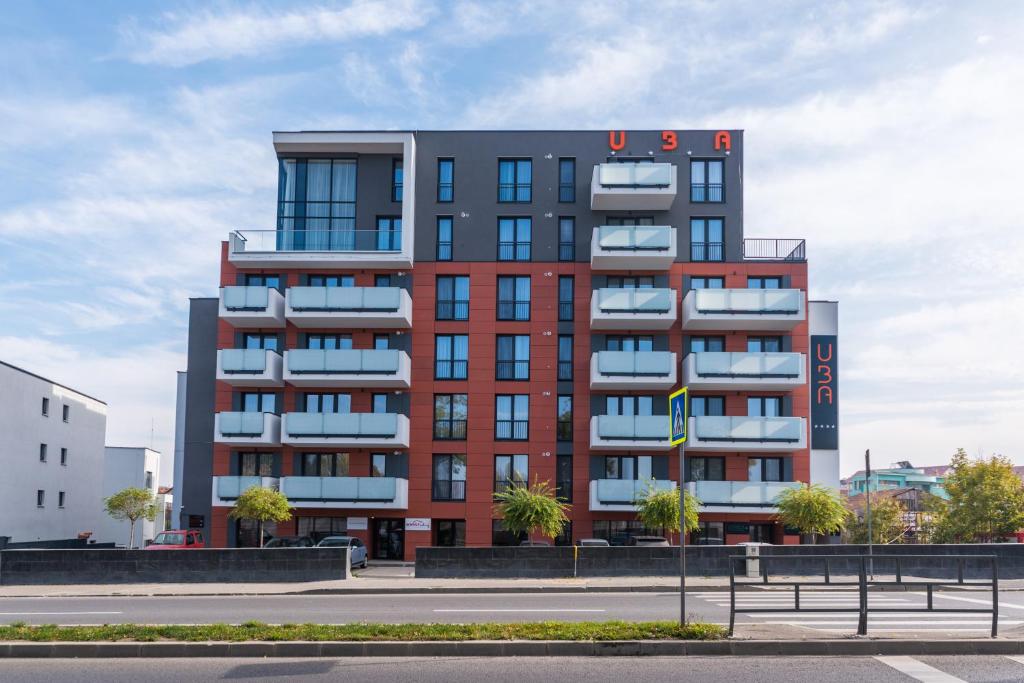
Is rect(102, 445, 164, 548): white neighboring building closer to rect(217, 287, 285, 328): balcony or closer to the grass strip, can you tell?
rect(217, 287, 285, 328): balcony

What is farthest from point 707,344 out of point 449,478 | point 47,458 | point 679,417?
point 47,458

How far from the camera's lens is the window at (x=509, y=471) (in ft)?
134

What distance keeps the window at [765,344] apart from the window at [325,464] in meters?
19.2

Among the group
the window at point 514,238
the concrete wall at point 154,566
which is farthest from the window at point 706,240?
the concrete wall at point 154,566

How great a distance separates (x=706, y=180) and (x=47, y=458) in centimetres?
3903

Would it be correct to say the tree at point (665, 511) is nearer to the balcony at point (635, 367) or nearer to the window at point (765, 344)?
the balcony at point (635, 367)

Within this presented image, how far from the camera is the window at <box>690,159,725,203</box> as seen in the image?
4250 cm

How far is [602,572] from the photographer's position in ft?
87.2

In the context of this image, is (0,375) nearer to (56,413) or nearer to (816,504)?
(56,413)

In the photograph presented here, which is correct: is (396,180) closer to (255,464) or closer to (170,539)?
(255,464)

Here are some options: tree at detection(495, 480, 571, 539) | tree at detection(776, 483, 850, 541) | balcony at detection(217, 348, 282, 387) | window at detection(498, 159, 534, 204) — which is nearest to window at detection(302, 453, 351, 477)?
balcony at detection(217, 348, 282, 387)

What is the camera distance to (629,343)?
4178 cm

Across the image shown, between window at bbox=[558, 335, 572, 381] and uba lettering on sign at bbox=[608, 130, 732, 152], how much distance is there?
362 inches

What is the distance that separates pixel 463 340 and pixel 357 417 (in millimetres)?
6096
